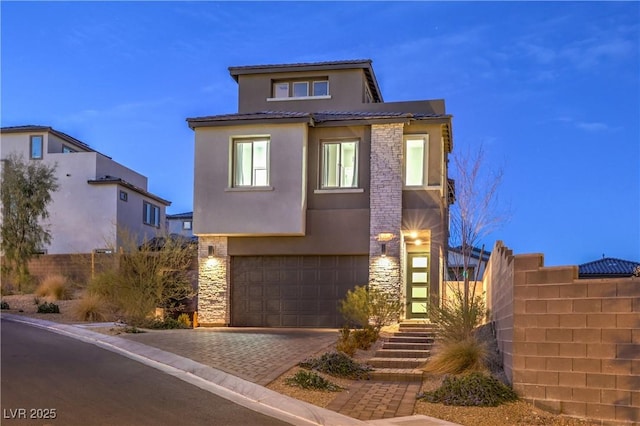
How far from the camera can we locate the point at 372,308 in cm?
1645

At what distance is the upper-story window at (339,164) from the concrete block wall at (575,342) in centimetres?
1064

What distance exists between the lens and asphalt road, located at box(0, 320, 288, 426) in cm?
789

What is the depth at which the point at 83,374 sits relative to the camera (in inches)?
414

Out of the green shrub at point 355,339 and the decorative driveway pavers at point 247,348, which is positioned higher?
the green shrub at point 355,339

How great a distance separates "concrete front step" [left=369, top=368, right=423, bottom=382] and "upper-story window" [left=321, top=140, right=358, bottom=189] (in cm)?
868

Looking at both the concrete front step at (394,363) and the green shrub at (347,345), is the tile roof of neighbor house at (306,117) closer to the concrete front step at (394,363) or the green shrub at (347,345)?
the green shrub at (347,345)

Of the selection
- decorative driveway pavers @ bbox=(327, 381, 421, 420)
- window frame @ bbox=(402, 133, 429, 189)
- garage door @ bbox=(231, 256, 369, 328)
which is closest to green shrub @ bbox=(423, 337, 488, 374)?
decorative driveway pavers @ bbox=(327, 381, 421, 420)

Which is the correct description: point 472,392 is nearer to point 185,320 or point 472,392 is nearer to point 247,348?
point 247,348

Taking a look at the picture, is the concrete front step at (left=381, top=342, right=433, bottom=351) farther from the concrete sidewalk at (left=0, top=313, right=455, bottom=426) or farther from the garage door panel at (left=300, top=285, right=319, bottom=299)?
the garage door panel at (left=300, top=285, right=319, bottom=299)

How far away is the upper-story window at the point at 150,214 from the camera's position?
3806 centimetres

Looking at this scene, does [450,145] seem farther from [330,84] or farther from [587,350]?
[587,350]

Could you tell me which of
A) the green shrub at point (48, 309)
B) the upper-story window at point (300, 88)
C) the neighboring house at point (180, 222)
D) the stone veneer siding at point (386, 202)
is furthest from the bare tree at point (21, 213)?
the neighboring house at point (180, 222)

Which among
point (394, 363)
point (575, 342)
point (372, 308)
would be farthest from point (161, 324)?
point (575, 342)

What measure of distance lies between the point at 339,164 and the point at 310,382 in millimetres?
10655
